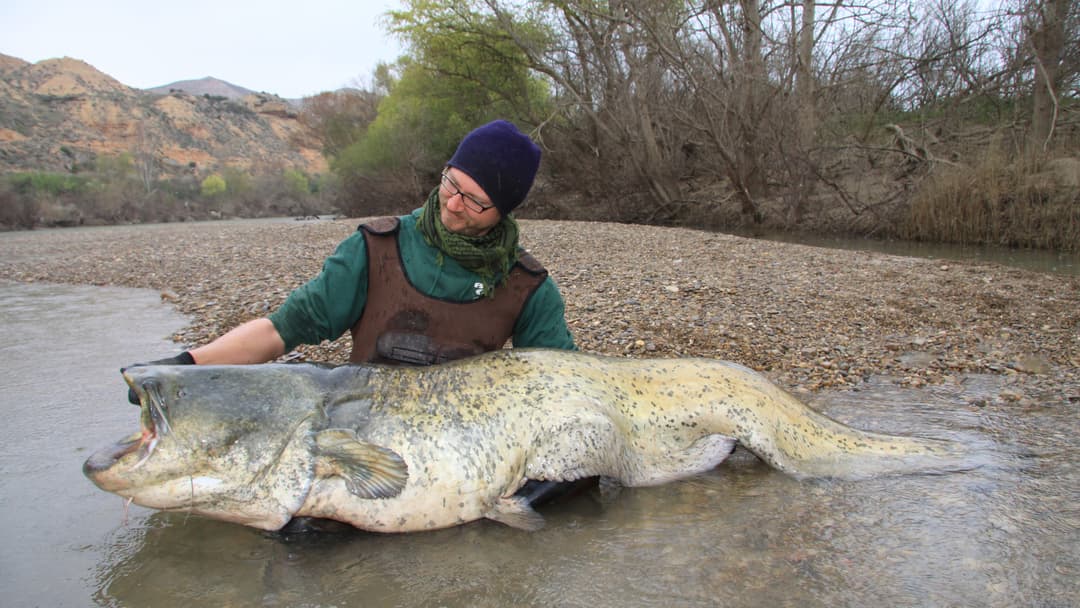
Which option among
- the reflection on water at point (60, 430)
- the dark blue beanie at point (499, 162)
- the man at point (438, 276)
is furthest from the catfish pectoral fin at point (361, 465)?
the dark blue beanie at point (499, 162)

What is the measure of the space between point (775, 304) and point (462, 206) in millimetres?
5156

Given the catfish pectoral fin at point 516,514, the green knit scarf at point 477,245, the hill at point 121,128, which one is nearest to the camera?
the catfish pectoral fin at point 516,514

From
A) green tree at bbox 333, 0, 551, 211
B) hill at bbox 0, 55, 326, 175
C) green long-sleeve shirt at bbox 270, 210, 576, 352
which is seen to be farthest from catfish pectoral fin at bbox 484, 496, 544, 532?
hill at bbox 0, 55, 326, 175

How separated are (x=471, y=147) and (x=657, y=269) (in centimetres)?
699

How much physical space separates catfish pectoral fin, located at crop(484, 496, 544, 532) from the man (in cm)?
85

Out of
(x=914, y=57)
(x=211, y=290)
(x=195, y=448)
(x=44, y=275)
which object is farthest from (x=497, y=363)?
(x=914, y=57)

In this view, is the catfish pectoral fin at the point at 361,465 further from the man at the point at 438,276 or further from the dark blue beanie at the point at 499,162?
the dark blue beanie at the point at 499,162

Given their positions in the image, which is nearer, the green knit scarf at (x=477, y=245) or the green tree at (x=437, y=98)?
the green knit scarf at (x=477, y=245)

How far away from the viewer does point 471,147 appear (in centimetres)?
327

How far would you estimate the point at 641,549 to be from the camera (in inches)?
110

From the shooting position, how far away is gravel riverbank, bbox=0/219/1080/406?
216 inches

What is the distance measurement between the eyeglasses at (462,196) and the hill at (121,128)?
189 feet

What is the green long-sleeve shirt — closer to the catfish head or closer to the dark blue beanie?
the dark blue beanie

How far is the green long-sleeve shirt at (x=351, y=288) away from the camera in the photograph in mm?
3223
